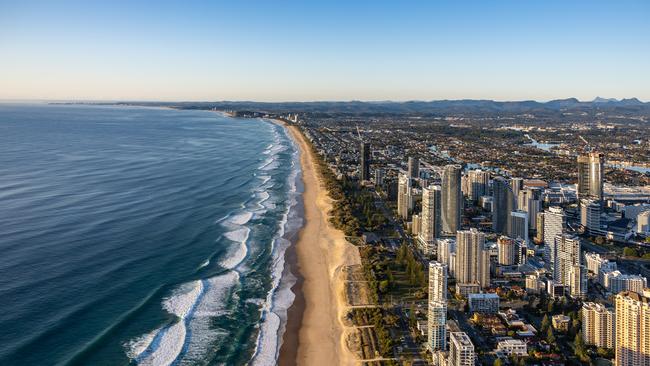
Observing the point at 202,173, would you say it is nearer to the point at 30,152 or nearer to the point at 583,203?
the point at 30,152

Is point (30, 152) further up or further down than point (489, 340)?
further up

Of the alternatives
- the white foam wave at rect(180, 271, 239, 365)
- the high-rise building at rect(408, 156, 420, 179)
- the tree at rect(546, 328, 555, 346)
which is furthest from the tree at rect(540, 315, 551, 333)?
the high-rise building at rect(408, 156, 420, 179)

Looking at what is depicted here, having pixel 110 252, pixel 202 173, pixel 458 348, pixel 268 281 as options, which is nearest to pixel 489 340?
pixel 458 348

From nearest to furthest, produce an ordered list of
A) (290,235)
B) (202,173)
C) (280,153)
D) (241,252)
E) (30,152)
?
(241,252) → (290,235) → (202,173) → (30,152) → (280,153)

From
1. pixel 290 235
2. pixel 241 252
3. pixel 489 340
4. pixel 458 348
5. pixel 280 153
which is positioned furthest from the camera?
pixel 280 153

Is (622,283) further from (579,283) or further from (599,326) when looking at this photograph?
(599,326)

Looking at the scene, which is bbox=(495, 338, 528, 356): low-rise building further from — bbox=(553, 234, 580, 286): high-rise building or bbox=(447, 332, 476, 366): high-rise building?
bbox=(553, 234, 580, 286): high-rise building

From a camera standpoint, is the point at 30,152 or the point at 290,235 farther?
the point at 30,152

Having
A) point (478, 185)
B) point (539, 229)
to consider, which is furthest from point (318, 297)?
point (478, 185)
